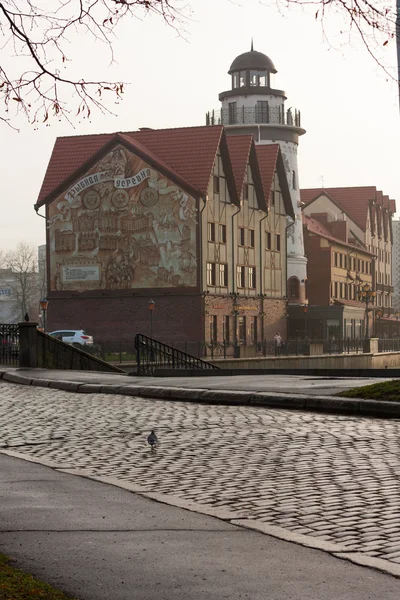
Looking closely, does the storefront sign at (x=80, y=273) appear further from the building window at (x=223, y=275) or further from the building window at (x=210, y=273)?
the building window at (x=223, y=275)

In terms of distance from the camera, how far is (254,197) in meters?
69.9

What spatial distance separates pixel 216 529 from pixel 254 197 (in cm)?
6350

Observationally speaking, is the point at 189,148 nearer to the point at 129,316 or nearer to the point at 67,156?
the point at 67,156

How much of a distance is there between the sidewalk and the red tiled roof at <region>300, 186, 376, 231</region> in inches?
3632

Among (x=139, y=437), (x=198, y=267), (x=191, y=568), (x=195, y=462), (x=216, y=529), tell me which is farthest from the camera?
(x=198, y=267)

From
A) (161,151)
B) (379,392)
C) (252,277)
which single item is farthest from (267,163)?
(379,392)

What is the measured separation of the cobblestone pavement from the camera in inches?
294

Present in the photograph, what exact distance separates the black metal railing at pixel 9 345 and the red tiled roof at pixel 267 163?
140 ft

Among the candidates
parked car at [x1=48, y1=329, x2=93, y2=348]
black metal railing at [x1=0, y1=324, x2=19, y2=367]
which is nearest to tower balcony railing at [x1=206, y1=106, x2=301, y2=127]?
parked car at [x1=48, y1=329, x2=93, y2=348]

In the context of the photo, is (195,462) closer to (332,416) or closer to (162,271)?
(332,416)

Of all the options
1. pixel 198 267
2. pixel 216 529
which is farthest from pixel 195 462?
pixel 198 267

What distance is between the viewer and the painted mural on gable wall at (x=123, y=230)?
6197 centimetres

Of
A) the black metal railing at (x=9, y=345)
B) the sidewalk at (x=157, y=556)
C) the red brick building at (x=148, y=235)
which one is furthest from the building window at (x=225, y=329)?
the sidewalk at (x=157, y=556)

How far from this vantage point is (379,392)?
1530 cm
